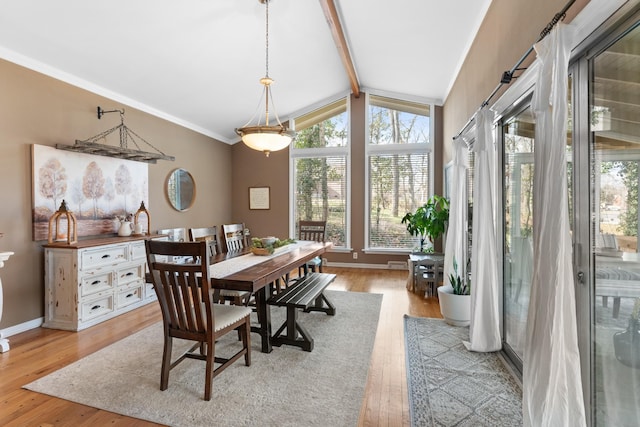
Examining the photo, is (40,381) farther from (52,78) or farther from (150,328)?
(52,78)

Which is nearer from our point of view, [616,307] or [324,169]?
[616,307]

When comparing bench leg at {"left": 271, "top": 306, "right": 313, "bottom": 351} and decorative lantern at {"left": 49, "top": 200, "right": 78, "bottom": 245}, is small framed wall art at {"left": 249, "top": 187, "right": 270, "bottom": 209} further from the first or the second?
bench leg at {"left": 271, "top": 306, "right": 313, "bottom": 351}

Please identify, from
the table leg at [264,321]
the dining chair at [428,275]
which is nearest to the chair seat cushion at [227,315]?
the table leg at [264,321]

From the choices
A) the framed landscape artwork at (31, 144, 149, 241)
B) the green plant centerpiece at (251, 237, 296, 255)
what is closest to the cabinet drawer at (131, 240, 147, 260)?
the framed landscape artwork at (31, 144, 149, 241)

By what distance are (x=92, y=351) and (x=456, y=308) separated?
3332 mm

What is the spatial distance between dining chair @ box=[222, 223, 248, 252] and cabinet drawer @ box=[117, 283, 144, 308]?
4.02ft

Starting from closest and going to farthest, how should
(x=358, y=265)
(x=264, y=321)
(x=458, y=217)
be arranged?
1. (x=264, y=321)
2. (x=458, y=217)
3. (x=358, y=265)

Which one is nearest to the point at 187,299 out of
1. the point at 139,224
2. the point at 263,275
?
the point at 263,275

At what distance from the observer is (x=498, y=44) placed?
2664 mm

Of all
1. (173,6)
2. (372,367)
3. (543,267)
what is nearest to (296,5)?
(173,6)

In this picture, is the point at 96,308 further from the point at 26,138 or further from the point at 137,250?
the point at 26,138

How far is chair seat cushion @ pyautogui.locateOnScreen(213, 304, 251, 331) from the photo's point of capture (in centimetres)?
218

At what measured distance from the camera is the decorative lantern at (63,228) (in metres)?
3.26

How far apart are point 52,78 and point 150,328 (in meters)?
2.77
